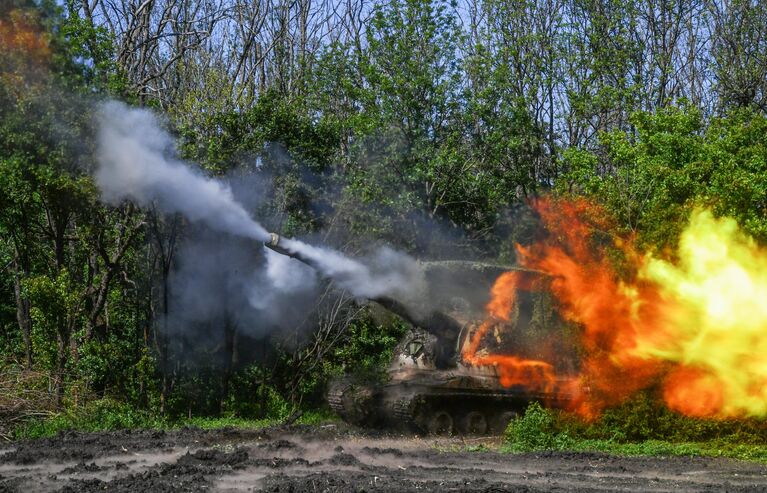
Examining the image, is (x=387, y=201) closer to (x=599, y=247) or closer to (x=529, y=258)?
(x=529, y=258)

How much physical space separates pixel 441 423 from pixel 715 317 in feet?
→ 22.6

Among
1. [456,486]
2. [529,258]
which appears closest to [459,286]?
[529,258]

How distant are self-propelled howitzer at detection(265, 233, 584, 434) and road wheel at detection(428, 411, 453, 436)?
23 millimetres

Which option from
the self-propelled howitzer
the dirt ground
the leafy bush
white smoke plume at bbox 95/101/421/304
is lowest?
the dirt ground

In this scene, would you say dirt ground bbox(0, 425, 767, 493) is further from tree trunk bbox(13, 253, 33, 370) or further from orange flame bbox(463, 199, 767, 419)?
tree trunk bbox(13, 253, 33, 370)

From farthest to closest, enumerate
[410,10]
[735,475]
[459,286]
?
[410,10] < [459,286] < [735,475]

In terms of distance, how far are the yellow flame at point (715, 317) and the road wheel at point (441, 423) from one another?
484 centimetres

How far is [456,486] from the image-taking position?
39.3ft

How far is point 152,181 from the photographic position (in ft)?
66.4

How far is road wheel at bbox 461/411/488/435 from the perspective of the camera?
69.2ft

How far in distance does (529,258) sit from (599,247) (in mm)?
2172

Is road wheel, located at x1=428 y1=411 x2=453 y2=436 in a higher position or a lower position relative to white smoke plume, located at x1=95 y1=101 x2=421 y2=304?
lower

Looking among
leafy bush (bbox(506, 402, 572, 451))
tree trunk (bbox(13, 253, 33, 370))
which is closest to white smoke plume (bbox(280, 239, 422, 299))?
leafy bush (bbox(506, 402, 572, 451))

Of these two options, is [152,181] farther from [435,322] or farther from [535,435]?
[535,435]
